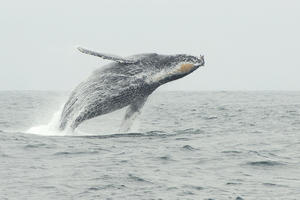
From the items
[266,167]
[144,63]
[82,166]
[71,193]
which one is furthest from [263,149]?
[71,193]

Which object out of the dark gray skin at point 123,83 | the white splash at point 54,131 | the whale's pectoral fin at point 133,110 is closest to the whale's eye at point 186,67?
the dark gray skin at point 123,83

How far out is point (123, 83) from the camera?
1803cm

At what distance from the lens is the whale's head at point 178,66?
18.2 m

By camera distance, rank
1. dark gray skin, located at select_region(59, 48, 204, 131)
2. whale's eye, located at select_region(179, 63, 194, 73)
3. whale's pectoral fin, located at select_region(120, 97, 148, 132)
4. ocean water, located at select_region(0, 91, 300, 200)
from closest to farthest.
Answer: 1. ocean water, located at select_region(0, 91, 300, 200)
2. dark gray skin, located at select_region(59, 48, 204, 131)
3. whale's eye, located at select_region(179, 63, 194, 73)
4. whale's pectoral fin, located at select_region(120, 97, 148, 132)

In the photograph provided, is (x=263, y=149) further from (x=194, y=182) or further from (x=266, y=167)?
(x=194, y=182)

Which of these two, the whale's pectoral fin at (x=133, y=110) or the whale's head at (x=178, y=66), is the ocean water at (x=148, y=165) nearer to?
the whale's pectoral fin at (x=133, y=110)

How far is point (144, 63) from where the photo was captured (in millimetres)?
18422

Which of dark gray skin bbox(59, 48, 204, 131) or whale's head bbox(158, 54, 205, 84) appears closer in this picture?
dark gray skin bbox(59, 48, 204, 131)

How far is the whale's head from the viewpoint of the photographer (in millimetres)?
18234

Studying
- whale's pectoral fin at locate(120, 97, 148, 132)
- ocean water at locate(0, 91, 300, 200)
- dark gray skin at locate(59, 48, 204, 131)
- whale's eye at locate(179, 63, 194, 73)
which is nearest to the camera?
ocean water at locate(0, 91, 300, 200)

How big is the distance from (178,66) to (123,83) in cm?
180

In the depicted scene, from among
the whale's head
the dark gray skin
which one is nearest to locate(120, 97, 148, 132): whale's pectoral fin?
the dark gray skin

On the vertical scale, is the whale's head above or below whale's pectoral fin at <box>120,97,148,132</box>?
Result: above

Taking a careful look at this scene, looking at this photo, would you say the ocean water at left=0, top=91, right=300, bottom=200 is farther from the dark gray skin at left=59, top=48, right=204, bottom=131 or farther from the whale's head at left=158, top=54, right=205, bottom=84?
the whale's head at left=158, top=54, right=205, bottom=84
